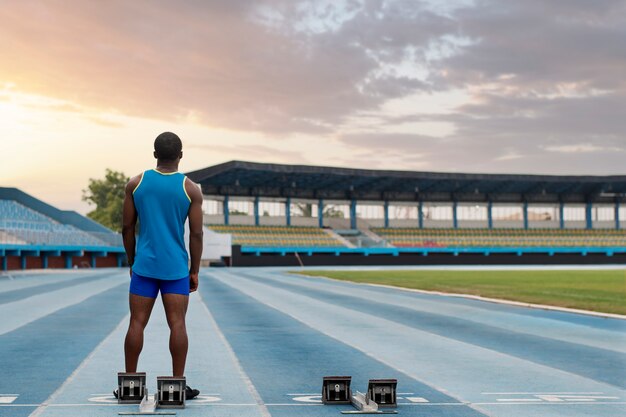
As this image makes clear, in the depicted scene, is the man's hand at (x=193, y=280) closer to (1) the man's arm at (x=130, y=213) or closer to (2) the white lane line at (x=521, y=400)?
(1) the man's arm at (x=130, y=213)

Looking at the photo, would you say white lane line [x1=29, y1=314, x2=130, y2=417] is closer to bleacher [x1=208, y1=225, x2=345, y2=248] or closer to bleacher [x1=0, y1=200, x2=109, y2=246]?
bleacher [x1=0, y1=200, x2=109, y2=246]

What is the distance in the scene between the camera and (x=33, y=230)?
201 feet

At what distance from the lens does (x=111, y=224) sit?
388 feet

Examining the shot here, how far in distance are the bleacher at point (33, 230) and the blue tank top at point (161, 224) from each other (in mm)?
52651

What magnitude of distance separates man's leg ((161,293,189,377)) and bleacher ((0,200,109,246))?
52.5m

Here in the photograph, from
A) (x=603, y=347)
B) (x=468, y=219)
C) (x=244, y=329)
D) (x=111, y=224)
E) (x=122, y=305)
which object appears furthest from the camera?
(x=111, y=224)

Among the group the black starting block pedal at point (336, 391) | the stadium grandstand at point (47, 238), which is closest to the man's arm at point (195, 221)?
the black starting block pedal at point (336, 391)

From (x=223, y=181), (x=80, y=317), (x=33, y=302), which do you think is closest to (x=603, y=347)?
(x=80, y=317)

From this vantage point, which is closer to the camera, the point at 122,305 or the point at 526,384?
the point at 526,384

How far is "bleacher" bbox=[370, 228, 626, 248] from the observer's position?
91.6 m

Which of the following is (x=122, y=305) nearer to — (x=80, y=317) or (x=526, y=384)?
(x=80, y=317)

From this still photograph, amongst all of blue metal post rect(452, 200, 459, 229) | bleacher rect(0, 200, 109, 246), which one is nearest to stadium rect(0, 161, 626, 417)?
bleacher rect(0, 200, 109, 246)

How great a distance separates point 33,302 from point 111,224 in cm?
9740

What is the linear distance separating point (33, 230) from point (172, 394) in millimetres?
57724
